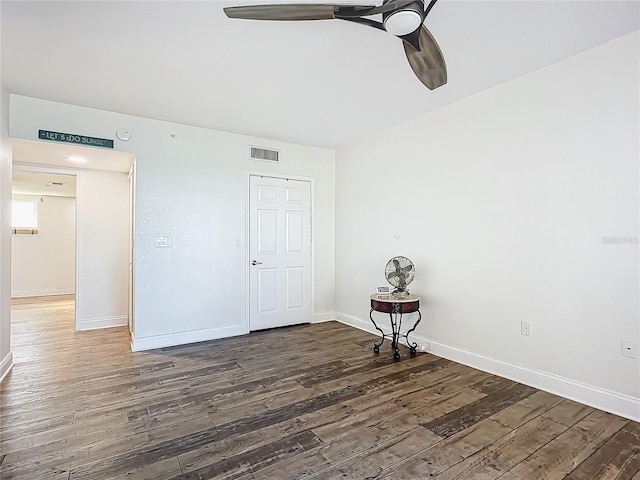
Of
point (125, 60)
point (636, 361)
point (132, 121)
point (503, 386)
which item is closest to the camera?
point (636, 361)

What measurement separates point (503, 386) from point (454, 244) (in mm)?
1346

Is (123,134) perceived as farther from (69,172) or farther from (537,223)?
(537,223)

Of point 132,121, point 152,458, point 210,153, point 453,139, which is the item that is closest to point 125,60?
point 132,121

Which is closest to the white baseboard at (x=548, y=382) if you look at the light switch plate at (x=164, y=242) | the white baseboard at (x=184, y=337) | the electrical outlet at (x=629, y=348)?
the electrical outlet at (x=629, y=348)

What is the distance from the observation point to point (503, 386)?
111 inches

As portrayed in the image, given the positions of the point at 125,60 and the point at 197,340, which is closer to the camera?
the point at 125,60

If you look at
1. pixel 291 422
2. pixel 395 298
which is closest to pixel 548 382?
pixel 395 298

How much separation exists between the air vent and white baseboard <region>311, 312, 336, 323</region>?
7.71ft

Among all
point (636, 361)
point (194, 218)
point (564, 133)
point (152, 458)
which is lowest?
point (152, 458)

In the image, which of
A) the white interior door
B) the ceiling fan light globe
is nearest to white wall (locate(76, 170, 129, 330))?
the white interior door

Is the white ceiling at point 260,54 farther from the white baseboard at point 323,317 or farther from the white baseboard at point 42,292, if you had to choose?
the white baseboard at point 42,292

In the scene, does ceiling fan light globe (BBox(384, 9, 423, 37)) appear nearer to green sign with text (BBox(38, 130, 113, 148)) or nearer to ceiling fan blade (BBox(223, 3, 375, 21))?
ceiling fan blade (BBox(223, 3, 375, 21))

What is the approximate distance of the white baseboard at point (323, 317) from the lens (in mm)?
5066

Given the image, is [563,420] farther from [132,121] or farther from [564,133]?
[132,121]
